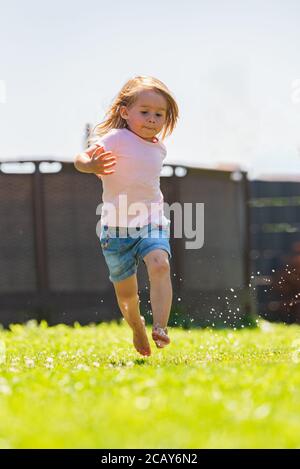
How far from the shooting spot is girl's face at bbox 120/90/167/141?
13.5 feet

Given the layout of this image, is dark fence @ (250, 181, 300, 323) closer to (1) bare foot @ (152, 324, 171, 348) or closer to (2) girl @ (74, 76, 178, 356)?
(2) girl @ (74, 76, 178, 356)

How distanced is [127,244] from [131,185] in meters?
0.28

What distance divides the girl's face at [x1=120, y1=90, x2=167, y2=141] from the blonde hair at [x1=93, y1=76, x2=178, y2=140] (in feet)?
0.11

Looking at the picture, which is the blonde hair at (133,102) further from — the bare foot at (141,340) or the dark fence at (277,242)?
the dark fence at (277,242)

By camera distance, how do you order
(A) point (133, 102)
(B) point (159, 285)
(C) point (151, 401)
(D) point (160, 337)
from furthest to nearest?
(A) point (133, 102) < (B) point (159, 285) < (D) point (160, 337) < (C) point (151, 401)

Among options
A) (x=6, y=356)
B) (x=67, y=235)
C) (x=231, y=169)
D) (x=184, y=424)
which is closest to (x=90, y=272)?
(x=67, y=235)

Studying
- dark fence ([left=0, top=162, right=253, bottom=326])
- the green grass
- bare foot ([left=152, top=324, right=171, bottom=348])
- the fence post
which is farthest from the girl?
the fence post

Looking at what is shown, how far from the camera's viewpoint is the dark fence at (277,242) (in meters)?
9.38

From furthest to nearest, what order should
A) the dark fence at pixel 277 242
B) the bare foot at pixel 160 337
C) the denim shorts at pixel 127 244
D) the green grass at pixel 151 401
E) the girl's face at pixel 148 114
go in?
the dark fence at pixel 277 242 < the girl's face at pixel 148 114 < the denim shorts at pixel 127 244 < the bare foot at pixel 160 337 < the green grass at pixel 151 401

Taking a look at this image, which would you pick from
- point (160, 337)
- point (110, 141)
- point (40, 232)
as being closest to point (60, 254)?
point (40, 232)

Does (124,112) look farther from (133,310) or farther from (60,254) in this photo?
(60,254)

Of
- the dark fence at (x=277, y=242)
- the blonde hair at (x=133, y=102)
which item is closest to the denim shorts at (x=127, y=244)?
the blonde hair at (x=133, y=102)

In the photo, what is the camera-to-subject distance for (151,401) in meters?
2.52
